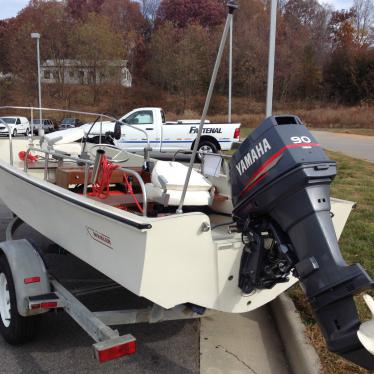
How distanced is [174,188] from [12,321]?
5.26ft

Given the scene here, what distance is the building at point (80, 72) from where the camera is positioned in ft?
182

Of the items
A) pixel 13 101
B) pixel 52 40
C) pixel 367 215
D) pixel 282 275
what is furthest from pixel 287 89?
pixel 282 275

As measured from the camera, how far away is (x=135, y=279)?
2645 mm

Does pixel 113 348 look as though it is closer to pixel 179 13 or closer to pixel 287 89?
pixel 287 89

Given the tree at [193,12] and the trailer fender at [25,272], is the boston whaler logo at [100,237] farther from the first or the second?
the tree at [193,12]

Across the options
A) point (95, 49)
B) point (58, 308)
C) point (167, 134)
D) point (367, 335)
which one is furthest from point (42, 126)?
point (95, 49)

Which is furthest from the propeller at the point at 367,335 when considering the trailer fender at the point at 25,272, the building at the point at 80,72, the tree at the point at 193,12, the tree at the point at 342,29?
the tree at the point at 193,12

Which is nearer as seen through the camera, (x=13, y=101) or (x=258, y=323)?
(x=258, y=323)

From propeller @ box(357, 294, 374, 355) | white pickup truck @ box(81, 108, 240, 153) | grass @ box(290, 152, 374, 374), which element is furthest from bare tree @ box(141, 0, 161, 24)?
propeller @ box(357, 294, 374, 355)

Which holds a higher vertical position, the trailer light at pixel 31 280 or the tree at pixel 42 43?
the tree at pixel 42 43

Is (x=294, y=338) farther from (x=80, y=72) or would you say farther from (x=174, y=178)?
(x=80, y=72)

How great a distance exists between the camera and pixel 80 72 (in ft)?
191

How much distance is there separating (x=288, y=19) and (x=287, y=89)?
12853mm

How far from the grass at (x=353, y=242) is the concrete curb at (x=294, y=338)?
0.06 m
